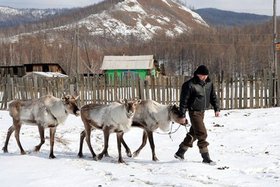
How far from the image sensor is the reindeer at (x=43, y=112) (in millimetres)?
9492

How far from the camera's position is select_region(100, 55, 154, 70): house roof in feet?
213

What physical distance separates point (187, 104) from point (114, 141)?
10.9 ft

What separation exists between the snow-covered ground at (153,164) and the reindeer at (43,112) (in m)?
0.59

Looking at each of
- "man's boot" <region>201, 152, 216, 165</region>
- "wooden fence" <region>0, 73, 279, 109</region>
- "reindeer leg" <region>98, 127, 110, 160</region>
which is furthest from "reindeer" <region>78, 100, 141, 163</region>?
"wooden fence" <region>0, 73, 279, 109</region>

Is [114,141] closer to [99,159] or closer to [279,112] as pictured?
[99,159]

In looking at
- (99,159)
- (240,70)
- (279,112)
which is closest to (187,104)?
(99,159)

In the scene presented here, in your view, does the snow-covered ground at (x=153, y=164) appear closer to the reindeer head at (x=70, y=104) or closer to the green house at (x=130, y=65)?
the reindeer head at (x=70, y=104)

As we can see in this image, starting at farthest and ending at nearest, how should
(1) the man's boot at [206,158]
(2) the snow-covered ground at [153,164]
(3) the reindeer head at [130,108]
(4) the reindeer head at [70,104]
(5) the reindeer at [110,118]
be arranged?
1. (4) the reindeer head at [70,104]
2. (5) the reindeer at [110,118]
3. (3) the reindeer head at [130,108]
4. (1) the man's boot at [206,158]
5. (2) the snow-covered ground at [153,164]

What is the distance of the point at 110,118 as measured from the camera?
9180 mm

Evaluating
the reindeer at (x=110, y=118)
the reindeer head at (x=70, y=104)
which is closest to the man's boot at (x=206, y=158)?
the reindeer at (x=110, y=118)

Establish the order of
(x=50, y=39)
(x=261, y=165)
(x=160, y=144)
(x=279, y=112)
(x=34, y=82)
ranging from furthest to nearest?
(x=50, y=39) → (x=34, y=82) → (x=279, y=112) → (x=160, y=144) → (x=261, y=165)

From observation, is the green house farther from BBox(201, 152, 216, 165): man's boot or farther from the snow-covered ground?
BBox(201, 152, 216, 165): man's boot

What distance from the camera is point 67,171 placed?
770 centimetres

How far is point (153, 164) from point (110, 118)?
136 cm
